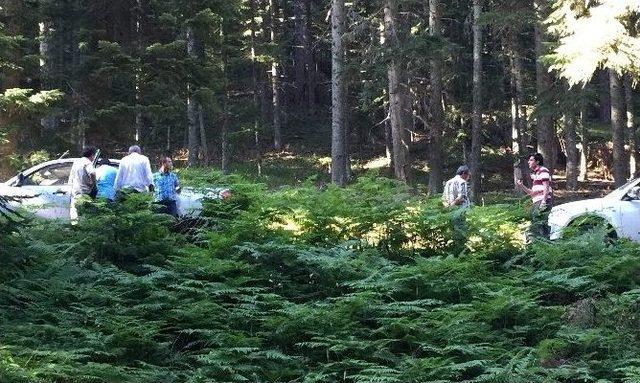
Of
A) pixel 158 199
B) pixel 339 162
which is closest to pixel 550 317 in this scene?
pixel 158 199

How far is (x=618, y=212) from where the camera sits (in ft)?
45.2

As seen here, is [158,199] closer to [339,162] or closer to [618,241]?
[618,241]

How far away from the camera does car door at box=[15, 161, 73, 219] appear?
15383 millimetres

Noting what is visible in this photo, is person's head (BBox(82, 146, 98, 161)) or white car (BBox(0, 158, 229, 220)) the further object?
white car (BBox(0, 158, 229, 220))

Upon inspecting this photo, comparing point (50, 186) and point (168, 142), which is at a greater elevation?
point (168, 142)

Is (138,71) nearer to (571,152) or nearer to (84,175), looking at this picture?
(84,175)

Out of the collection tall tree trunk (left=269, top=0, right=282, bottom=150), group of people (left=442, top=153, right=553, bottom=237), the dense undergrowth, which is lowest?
the dense undergrowth

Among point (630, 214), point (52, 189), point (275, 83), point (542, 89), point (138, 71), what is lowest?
point (630, 214)

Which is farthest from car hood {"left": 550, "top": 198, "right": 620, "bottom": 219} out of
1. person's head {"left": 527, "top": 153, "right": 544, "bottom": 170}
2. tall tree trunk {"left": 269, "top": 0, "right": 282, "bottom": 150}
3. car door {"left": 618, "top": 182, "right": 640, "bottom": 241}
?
tall tree trunk {"left": 269, "top": 0, "right": 282, "bottom": 150}

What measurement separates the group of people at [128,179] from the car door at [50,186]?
4.22 feet

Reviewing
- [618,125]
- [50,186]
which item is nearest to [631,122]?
[618,125]

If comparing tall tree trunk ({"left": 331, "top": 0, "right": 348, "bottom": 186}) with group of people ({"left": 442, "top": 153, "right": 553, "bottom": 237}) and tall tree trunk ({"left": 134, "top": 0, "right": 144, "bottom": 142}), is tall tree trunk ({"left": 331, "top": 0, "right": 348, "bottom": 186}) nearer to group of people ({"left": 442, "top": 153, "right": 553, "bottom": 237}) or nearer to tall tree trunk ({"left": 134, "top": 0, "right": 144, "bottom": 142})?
tall tree trunk ({"left": 134, "top": 0, "right": 144, "bottom": 142})

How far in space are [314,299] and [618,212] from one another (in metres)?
6.77

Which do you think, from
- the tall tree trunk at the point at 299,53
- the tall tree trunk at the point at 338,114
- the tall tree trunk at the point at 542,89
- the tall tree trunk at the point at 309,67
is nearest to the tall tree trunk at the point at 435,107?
the tall tree trunk at the point at 542,89
